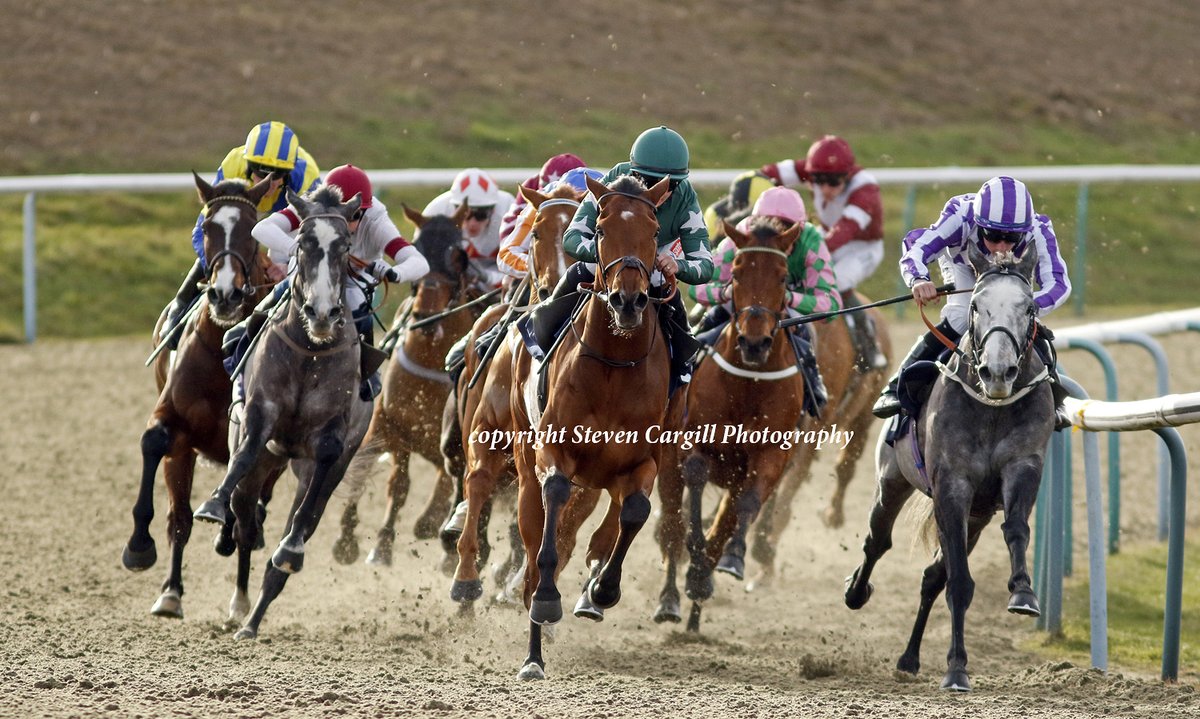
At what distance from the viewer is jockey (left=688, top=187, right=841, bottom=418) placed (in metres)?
8.28

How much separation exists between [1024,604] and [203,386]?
12.3 ft

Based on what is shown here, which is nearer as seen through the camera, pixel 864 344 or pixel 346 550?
pixel 346 550

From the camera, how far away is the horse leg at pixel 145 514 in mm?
7605

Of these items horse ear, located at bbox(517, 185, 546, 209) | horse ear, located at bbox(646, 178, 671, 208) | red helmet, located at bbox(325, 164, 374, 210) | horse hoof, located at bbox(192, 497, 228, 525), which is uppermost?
red helmet, located at bbox(325, 164, 374, 210)

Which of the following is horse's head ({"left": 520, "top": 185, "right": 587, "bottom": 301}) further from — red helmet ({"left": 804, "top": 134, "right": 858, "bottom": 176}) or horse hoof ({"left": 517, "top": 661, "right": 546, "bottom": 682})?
red helmet ({"left": 804, "top": 134, "right": 858, "bottom": 176})

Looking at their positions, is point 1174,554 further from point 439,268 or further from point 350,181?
point 439,268

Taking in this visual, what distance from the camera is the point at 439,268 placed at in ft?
29.8

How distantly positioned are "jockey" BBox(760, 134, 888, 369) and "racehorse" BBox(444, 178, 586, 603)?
9.14 ft

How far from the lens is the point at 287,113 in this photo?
800 inches

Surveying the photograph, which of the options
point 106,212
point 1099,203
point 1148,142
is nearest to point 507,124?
point 106,212

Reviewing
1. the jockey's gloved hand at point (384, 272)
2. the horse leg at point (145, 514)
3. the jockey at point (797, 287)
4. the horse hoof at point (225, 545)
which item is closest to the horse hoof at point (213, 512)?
the horse leg at point (145, 514)

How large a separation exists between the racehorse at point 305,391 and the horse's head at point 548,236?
757 mm

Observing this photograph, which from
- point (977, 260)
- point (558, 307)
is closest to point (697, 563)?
point (558, 307)

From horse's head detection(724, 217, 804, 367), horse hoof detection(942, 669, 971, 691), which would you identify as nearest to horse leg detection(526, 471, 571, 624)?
horse hoof detection(942, 669, 971, 691)
